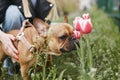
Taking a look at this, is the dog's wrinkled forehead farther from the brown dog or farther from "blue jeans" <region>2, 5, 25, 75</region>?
"blue jeans" <region>2, 5, 25, 75</region>

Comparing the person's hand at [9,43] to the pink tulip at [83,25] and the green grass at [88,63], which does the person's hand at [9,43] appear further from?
the pink tulip at [83,25]

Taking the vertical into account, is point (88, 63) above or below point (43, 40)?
below

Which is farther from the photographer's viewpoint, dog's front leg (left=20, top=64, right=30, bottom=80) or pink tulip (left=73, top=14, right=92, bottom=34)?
dog's front leg (left=20, top=64, right=30, bottom=80)

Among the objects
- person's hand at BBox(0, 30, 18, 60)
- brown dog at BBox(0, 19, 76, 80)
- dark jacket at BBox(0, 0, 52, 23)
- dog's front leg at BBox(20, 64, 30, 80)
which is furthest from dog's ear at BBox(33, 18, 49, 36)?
dog's front leg at BBox(20, 64, 30, 80)

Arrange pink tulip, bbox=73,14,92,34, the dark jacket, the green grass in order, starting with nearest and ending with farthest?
pink tulip, bbox=73,14,92,34, the green grass, the dark jacket

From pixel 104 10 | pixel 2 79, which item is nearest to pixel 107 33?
pixel 104 10

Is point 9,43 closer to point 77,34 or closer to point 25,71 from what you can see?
point 25,71

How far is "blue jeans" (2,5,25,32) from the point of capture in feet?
17.4

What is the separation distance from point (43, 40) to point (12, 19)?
1.78ft

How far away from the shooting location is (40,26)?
16.4 ft

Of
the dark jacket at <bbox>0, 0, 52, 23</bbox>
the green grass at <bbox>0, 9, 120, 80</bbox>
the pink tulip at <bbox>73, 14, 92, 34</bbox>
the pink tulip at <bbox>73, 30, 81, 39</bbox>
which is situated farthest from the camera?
the dark jacket at <bbox>0, 0, 52, 23</bbox>

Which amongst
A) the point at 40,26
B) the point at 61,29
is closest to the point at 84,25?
the point at 61,29

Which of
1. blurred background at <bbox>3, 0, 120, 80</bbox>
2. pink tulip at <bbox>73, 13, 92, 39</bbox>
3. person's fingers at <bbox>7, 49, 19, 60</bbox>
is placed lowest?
blurred background at <bbox>3, 0, 120, 80</bbox>

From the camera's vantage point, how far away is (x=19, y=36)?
196 inches
